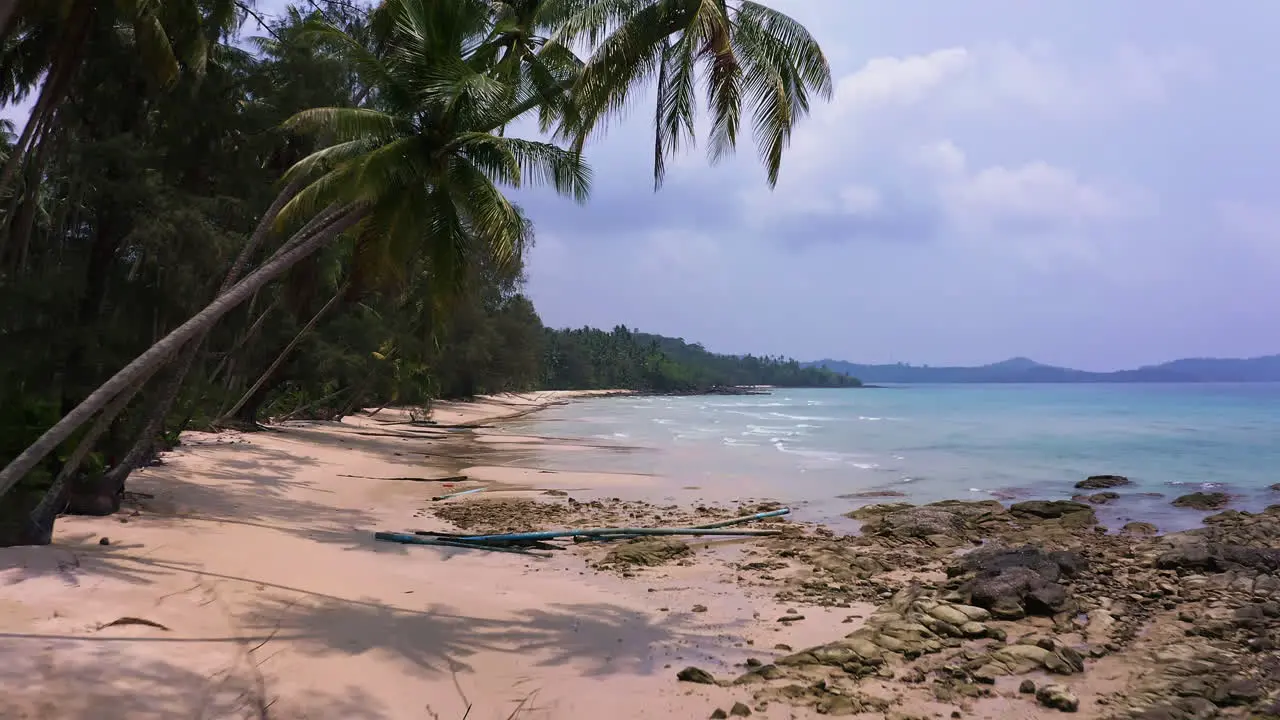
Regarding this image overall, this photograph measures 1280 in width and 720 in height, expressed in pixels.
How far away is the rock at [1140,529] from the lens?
12.7m

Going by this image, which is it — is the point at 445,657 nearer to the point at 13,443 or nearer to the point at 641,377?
the point at 13,443

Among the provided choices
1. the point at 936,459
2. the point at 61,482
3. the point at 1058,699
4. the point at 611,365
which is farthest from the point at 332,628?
the point at 611,365

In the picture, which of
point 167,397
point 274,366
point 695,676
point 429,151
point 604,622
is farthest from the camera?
point 274,366

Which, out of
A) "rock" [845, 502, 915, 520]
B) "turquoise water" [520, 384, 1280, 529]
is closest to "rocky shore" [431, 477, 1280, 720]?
"rock" [845, 502, 915, 520]

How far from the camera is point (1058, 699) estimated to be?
202 inches

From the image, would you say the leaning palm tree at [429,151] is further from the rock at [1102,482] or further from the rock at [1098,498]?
the rock at [1102,482]

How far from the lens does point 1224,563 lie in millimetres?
9125

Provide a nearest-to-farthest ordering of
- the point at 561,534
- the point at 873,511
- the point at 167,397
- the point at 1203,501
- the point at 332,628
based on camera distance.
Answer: the point at 332,628 < the point at 167,397 < the point at 561,534 < the point at 873,511 < the point at 1203,501

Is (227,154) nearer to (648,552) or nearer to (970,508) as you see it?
(648,552)

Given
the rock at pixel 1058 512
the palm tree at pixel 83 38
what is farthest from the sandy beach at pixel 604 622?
the palm tree at pixel 83 38

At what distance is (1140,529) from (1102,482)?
762 centimetres

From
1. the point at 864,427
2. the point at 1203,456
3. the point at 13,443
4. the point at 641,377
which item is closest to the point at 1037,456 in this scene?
the point at 1203,456

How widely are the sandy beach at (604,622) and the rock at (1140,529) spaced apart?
3.79 ft

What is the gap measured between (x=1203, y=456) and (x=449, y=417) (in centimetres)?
3646
